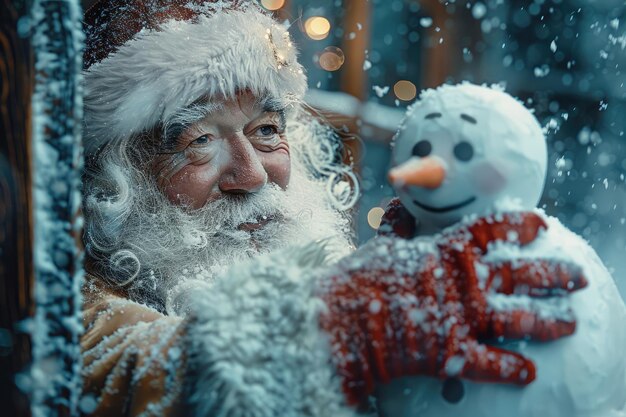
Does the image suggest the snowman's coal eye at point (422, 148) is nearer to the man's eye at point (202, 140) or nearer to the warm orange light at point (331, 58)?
the man's eye at point (202, 140)

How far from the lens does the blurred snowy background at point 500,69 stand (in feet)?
8.45

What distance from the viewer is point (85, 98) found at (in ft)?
4.60

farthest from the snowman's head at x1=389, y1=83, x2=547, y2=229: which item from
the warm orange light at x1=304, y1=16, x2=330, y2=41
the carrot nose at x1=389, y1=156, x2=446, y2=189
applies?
the warm orange light at x1=304, y1=16, x2=330, y2=41

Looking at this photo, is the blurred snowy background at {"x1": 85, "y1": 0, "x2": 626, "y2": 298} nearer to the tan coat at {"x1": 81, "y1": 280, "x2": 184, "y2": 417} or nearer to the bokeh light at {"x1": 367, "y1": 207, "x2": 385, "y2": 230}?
the bokeh light at {"x1": 367, "y1": 207, "x2": 385, "y2": 230}

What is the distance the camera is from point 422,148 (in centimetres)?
80

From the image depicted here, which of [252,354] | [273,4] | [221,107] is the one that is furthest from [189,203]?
[273,4]

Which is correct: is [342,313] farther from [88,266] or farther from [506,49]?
[506,49]

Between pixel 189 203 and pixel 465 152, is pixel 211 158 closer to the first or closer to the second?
pixel 189 203

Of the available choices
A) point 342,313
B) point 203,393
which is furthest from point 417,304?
point 203,393

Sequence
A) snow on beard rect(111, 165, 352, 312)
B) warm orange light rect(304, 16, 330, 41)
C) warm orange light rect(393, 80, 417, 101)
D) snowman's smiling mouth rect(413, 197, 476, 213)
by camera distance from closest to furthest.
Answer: snowman's smiling mouth rect(413, 197, 476, 213)
snow on beard rect(111, 165, 352, 312)
warm orange light rect(304, 16, 330, 41)
warm orange light rect(393, 80, 417, 101)

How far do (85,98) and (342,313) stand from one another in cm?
90

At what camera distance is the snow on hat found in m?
1.34

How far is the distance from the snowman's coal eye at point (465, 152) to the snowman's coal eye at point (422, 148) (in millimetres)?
33

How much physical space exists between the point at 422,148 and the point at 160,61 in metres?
0.73
